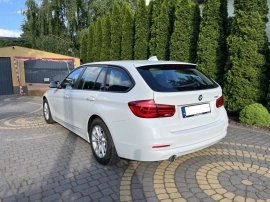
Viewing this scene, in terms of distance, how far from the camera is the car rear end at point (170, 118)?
102 inches

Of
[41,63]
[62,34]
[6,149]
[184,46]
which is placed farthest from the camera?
[62,34]

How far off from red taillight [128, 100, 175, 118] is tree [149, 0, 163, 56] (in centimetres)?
647

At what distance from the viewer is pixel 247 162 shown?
3.35 m

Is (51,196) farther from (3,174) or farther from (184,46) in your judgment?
(184,46)

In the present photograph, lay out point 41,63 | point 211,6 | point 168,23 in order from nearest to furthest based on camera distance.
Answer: point 211,6, point 168,23, point 41,63

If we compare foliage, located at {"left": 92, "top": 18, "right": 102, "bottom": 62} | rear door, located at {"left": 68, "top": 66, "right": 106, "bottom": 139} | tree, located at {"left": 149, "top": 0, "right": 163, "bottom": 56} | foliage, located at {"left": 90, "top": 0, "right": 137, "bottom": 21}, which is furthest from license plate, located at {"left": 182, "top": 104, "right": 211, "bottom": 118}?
foliage, located at {"left": 90, "top": 0, "right": 137, "bottom": 21}

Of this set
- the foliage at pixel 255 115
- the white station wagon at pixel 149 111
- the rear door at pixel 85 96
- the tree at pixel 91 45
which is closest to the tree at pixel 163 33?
the foliage at pixel 255 115

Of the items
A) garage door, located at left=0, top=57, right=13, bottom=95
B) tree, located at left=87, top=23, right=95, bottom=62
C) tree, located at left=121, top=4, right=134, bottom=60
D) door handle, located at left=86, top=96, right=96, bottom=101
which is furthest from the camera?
tree, located at left=87, top=23, right=95, bottom=62

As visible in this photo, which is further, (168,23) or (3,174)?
(168,23)

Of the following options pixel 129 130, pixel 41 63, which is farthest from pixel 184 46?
pixel 41 63

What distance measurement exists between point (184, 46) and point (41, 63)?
949cm

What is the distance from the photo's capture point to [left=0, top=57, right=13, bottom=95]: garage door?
483 inches

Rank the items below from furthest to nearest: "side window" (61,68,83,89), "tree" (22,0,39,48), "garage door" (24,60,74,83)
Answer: "tree" (22,0,39,48)
"garage door" (24,60,74,83)
"side window" (61,68,83,89)

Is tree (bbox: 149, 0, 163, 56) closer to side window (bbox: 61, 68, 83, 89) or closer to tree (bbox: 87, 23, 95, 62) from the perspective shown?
side window (bbox: 61, 68, 83, 89)
